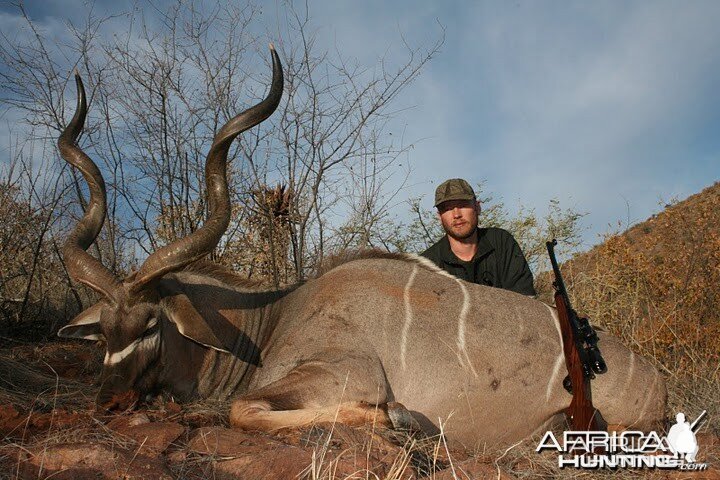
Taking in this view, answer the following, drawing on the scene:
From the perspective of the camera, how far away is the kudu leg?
8.60ft

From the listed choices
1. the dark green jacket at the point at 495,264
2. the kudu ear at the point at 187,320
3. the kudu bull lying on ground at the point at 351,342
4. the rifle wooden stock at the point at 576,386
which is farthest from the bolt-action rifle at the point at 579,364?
the kudu ear at the point at 187,320

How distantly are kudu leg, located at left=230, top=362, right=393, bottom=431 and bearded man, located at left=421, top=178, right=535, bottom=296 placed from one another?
1960 millimetres

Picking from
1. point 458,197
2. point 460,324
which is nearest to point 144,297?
point 460,324

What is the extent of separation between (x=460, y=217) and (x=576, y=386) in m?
1.85

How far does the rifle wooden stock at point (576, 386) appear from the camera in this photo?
10.2 feet

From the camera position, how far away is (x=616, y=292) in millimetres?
6402

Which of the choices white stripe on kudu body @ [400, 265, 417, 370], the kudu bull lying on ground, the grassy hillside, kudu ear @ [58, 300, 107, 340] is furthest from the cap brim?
kudu ear @ [58, 300, 107, 340]

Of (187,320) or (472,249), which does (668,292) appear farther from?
(187,320)

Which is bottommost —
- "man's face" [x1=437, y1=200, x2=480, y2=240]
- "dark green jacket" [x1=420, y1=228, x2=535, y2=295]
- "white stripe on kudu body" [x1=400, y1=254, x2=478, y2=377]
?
"white stripe on kudu body" [x1=400, y1=254, x2=478, y2=377]

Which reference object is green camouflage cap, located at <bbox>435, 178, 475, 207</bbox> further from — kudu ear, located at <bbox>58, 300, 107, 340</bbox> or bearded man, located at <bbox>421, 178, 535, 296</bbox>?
kudu ear, located at <bbox>58, 300, 107, 340</bbox>

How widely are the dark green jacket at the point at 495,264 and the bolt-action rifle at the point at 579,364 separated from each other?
1.27 metres

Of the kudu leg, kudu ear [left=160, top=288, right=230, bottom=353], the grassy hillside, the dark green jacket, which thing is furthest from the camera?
the grassy hillside

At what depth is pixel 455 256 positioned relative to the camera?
487 cm

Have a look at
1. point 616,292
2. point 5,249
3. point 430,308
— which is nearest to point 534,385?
point 430,308
